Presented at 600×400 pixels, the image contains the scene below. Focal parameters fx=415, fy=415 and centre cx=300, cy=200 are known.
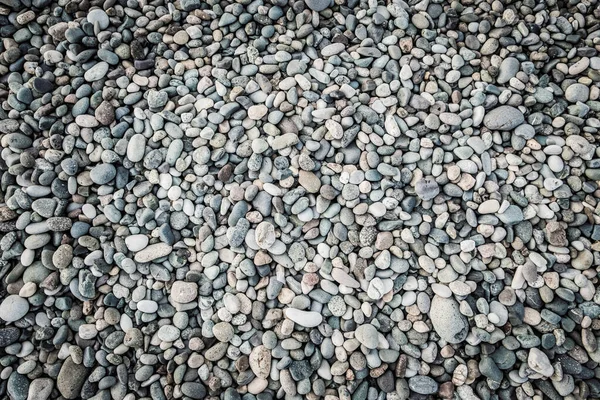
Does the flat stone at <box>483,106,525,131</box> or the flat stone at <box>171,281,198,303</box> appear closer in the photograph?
the flat stone at <box>171,281,198,303</box>

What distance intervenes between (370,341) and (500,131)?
0.87 metres

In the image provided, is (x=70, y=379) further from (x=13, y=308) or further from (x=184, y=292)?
(x=184, y=292)

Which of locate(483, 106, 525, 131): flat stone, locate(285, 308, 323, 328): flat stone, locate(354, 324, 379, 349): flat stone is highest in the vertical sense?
locate(483, 106, 525, 131): flat stone

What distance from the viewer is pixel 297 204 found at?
4.59 ft

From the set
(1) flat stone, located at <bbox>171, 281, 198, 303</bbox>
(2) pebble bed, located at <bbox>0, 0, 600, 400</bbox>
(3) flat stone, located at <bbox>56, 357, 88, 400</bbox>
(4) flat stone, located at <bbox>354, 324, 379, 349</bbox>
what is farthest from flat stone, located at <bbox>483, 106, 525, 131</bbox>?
(3) flat stone, located at <bbox>56, 357, 88, 400</bbox>

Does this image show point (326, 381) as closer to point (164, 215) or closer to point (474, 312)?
point (474, 312)

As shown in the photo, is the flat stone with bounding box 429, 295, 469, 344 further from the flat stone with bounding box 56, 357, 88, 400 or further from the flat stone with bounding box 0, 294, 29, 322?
the flat stone with bounding box 0, 294, 29, 322

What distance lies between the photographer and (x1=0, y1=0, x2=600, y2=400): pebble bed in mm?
1333

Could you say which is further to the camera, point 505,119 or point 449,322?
point 505,119

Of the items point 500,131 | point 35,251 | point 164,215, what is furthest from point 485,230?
point 35,251

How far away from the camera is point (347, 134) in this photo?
4.73 feet

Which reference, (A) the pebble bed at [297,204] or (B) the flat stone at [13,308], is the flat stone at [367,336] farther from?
(B) the flat stone at [13,308]

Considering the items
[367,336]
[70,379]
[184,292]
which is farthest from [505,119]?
[70,379]

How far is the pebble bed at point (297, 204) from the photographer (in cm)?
133
